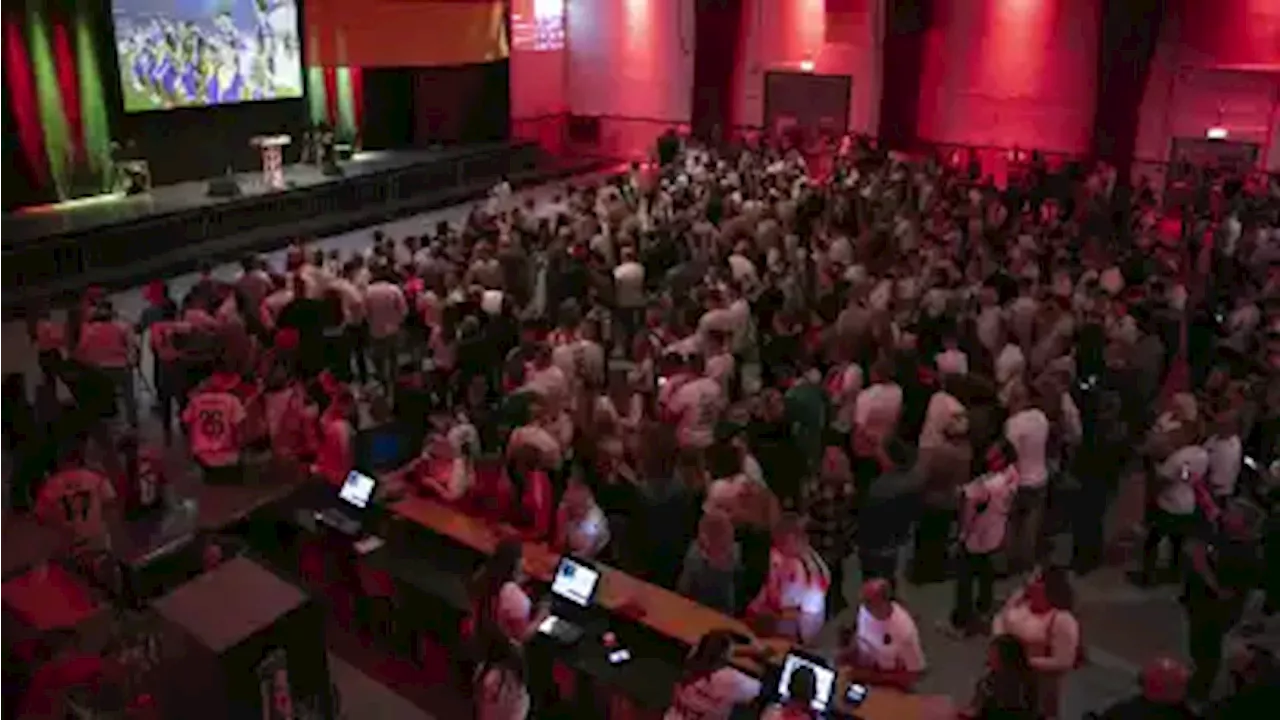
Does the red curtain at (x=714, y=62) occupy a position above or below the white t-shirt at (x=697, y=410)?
above

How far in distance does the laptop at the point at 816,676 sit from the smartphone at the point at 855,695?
0.09m

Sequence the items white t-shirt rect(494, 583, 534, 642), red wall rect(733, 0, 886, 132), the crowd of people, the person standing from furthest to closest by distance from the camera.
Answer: red wall rect(733, 0, 886, 132)
the person standing
the crowd of people
white t-shirt rect(494, 583, 534, 642)

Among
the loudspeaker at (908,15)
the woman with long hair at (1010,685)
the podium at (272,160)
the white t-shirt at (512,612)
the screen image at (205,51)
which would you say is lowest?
the white t-shirt at (512,612)

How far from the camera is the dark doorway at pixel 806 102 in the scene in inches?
858

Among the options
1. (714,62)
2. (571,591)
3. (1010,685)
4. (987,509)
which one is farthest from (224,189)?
(1010,685)

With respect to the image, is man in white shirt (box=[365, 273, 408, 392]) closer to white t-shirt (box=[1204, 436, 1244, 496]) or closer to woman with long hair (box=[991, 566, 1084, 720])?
woman with long hair (box=[991, 566, 1084, 720])

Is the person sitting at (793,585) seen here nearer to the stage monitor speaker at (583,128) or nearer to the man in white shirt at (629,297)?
the man in white shirt at (629,297)

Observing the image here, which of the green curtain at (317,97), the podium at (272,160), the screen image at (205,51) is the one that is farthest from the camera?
the green curtain at (317,97)

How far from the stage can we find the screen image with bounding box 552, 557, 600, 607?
33.9 ft

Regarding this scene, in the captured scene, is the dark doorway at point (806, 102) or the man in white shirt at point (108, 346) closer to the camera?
the man in white shirt at point (108, 346)

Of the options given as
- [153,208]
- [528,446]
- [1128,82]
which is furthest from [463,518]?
[1128,82]

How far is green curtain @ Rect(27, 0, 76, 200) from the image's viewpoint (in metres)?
16.4

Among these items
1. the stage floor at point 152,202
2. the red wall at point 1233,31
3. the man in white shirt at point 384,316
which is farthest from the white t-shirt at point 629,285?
the red wall at point 1233,31

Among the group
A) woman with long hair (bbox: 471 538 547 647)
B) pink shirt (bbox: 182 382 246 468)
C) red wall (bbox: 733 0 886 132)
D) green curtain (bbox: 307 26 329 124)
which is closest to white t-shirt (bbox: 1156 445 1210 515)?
woman with long hair (bbox: 471 538 547 647)
